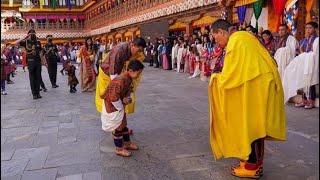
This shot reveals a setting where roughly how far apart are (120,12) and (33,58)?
58.0ft

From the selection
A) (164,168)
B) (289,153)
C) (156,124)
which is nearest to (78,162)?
(164,168)

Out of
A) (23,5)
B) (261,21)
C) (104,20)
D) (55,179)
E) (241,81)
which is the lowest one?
(55,179)

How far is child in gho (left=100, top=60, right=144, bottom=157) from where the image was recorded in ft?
11.4

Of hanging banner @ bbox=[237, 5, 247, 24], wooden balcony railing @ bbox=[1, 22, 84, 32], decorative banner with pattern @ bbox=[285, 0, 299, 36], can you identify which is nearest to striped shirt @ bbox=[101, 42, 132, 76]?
decorative banner with pattern @ bbox=[285, 0, 299, 36]

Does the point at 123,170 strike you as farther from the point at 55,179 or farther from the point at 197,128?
the point at 197,128

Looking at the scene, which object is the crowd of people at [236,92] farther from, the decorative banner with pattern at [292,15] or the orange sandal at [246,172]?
the decorative banner with pattern at [292,15]

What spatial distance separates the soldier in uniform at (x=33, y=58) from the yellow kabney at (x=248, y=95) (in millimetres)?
5788

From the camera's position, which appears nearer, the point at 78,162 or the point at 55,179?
the point at 55,179

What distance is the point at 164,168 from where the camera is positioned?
126 inches

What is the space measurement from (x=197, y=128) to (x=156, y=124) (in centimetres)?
63

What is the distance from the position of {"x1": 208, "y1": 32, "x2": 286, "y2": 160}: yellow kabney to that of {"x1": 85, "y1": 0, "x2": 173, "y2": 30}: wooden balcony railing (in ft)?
45.3

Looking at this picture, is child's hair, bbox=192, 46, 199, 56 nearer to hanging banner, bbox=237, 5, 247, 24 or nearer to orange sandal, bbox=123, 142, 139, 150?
hanging banner, bbox=237, 5, 247, 24

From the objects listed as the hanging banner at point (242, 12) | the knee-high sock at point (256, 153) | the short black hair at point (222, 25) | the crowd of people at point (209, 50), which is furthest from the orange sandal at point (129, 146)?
the hanging banner at point (242, 12)

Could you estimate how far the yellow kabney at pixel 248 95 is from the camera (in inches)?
108
